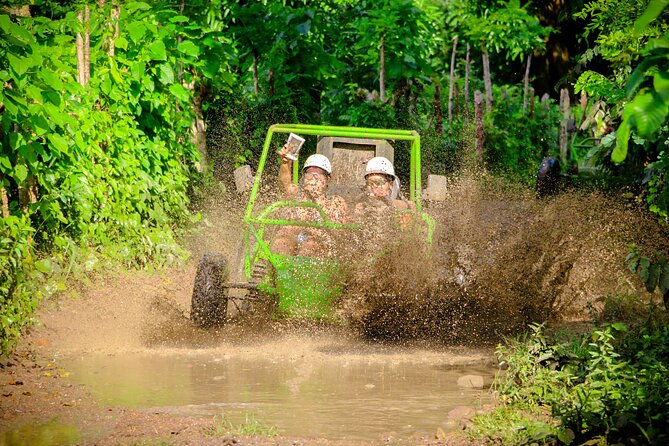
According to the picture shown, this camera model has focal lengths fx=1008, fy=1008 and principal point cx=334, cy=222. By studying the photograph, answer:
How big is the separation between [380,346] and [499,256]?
154cm

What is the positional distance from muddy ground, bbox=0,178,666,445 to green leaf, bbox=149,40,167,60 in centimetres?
215

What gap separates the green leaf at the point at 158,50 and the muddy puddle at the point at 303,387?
129 inches

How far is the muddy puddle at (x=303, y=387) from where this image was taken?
5.94 meters

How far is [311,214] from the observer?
9445 millimetres

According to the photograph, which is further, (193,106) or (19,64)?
(193,106)

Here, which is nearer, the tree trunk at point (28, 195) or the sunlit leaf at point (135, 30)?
the tree trunk at point (28, 195)

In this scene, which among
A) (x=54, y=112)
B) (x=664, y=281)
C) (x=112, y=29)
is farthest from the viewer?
(x=112, y=29)

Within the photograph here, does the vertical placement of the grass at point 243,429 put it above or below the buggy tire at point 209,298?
below

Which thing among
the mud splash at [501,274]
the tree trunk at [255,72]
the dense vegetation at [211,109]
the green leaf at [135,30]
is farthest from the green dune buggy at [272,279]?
the tree trunk at [255,72]

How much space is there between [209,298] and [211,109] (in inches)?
255

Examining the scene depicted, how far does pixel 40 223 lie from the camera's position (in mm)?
8672

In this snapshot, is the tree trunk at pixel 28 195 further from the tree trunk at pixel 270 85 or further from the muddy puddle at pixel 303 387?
the tree trunk at pixel 270 85

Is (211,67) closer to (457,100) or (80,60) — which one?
(80,60)

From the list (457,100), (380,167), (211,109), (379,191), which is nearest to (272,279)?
(379,191)
